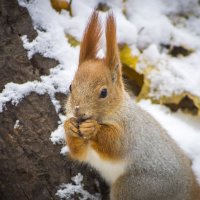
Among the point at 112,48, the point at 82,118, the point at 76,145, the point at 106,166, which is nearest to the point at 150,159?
the point at 106,166

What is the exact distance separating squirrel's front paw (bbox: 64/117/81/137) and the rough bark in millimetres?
265

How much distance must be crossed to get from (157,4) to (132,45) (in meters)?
0.45

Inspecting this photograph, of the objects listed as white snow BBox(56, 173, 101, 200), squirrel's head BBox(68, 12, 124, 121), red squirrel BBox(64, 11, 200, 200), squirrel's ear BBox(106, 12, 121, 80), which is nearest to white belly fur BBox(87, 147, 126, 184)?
red squirrel BBox(64, 11, 200, 200)

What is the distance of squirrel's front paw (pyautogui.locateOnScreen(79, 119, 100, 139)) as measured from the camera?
228 cm

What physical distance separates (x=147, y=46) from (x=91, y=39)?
106cm

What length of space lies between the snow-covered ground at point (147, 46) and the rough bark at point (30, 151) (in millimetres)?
45

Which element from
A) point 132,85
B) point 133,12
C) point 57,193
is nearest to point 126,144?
point 57,193

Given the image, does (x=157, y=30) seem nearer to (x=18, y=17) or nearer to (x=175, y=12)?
(x=175, y=12)

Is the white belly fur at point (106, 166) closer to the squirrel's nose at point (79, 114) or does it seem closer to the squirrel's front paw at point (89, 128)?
the squirrel's front paw at point (89, 128)

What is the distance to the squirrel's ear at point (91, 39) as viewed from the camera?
2.28m

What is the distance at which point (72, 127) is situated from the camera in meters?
2.34

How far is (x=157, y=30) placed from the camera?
11.1 feet

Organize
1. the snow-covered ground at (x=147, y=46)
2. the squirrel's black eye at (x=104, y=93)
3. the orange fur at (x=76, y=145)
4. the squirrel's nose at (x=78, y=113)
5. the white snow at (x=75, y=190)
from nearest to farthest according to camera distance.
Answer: the squirrel's nose at (x=78, y=113)
the squirrel's black eye at (x=104, y=93)
the orange fur at (x=76, y=145)
the white snow at (x=75, y=190)
the snow-covered ground at (x=147, y=46)

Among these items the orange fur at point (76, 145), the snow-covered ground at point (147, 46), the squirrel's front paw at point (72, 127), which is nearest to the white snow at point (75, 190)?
the snow-covered ground at point (147, 46)
